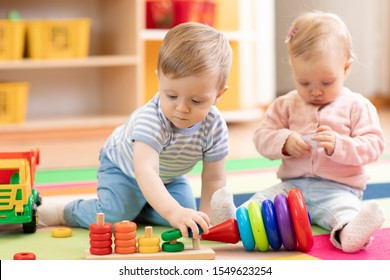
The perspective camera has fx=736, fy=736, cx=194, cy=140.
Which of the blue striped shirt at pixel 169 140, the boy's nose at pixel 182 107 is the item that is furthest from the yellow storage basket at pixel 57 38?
the boy's nose at pixel 182 107

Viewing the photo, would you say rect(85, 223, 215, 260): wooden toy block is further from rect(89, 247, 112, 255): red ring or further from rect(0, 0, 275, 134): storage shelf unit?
rect(0, 0, 275, 134): storage shelf unit

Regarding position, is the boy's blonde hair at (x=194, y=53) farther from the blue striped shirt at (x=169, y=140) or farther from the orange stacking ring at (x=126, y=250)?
the orange stacking ring at (x=126, y=250)

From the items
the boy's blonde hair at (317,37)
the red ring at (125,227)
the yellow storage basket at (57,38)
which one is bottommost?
the red ring at (125,227)

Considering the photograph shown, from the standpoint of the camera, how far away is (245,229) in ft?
3.78

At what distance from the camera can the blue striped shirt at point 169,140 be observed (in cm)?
125

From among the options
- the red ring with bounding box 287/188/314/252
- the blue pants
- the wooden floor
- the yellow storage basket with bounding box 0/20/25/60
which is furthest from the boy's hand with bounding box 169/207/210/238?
the yellow storage basket with bounding box 0/20/25/60

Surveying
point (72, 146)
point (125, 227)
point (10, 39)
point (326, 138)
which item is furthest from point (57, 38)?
point (125, 227)

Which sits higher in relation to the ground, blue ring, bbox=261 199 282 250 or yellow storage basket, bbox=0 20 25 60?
yellow storage basket, bbox=0 20 25 60

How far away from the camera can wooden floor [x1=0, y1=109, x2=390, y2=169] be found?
2.20 metres

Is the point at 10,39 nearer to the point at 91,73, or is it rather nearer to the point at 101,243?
the point at 91,73

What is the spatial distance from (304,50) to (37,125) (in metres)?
1.37

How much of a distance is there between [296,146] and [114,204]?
362mm

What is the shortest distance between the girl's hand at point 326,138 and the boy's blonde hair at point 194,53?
0.23 m

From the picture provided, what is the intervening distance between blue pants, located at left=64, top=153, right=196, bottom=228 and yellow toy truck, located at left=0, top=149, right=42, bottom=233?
0.08 meters
